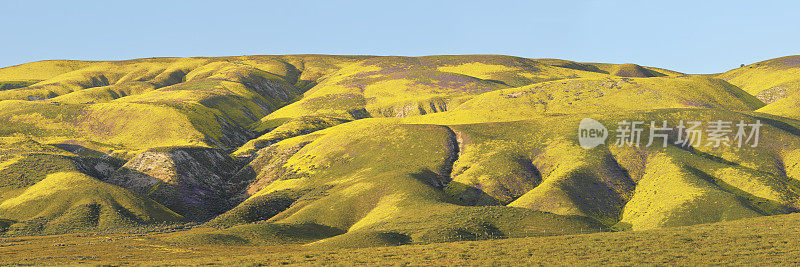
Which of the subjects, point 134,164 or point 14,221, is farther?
point 134,164

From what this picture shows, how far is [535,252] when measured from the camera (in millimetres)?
71812

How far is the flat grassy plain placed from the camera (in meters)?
65.1

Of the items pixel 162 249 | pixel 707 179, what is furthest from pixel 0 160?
pixel 707 179

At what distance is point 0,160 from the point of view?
16038cm

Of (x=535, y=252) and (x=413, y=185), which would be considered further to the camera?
(x=413, y=185)

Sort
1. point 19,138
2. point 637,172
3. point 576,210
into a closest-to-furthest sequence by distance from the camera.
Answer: point 576,210, point 637,172, point 19,138

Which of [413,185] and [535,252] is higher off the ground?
[535,252]

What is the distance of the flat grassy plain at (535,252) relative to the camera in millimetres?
65062

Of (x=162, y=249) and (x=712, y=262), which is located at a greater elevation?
(x=712, y=262)

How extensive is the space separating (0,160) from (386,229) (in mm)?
118045

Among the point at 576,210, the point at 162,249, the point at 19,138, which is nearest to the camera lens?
the point at 162,249

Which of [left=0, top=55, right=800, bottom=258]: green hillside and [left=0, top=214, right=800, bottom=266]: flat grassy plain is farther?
[left=0, top=55, right=800, bottom=258]: green hillside

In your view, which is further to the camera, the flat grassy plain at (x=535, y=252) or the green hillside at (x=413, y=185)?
the green hillside at (x=413, y=185)

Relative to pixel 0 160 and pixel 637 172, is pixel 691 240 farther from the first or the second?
pixel 0 160
